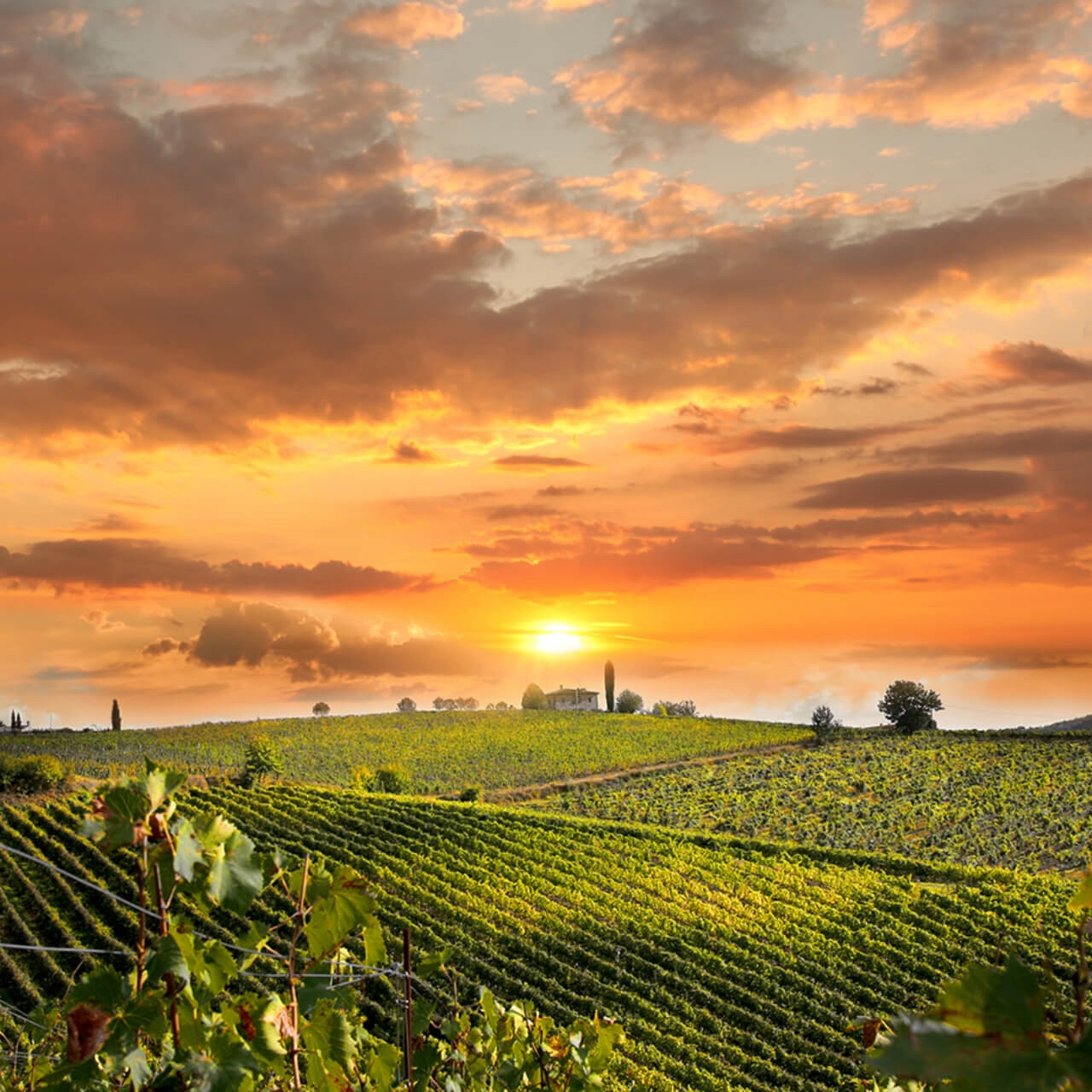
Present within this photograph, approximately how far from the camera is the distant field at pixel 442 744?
65000 millimetres

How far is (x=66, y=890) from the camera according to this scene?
110ft

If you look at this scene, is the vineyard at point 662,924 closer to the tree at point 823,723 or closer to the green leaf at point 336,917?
the green leaf at point 336,917

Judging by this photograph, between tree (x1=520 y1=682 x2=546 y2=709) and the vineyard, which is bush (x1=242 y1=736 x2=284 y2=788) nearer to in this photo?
the vineyard

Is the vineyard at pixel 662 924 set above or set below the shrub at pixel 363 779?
below

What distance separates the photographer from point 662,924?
91.0ft

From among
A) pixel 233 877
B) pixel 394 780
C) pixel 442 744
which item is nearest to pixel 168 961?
pixel 233 877

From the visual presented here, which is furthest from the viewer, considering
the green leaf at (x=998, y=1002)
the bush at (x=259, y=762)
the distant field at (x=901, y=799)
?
the bush at (x=259, y=762)

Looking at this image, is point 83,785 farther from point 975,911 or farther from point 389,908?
point 975,911

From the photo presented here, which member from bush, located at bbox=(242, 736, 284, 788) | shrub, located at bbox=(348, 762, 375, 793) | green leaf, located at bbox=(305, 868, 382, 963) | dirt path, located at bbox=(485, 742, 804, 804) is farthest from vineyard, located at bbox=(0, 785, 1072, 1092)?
green leaf, located at bbox=(305, 868, 382, 963)

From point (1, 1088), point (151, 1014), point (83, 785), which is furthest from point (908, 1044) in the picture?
point (83, 785)

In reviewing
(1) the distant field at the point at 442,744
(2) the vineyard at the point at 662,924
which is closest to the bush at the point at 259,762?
(1) the distant field at the point at 442,744

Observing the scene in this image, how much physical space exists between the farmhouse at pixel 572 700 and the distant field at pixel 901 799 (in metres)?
32.7

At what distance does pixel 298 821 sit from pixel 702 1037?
2580 centimetres

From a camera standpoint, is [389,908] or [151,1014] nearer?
[151,1014]
